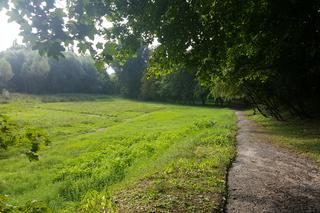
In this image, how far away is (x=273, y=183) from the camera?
37.9 feet

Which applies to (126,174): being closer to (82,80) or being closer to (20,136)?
(20,136)

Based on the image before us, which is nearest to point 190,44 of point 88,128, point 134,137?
point 134,137

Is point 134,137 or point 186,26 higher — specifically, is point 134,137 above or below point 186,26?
below

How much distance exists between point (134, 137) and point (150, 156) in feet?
30.8

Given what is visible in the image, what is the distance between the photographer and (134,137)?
29.8m

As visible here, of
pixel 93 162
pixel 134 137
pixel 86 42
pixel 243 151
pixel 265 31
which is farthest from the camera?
pixel 134 137

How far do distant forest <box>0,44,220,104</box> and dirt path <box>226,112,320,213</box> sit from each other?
249 ft

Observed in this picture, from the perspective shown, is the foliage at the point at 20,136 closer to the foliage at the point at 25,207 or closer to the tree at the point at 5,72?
→ the foliage at the point at 25,207

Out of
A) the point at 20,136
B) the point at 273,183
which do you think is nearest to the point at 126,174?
the point at 273,183

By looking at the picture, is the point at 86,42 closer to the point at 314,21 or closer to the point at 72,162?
the point at 314,21

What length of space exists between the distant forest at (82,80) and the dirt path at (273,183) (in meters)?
75.8

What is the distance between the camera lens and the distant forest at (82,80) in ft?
326

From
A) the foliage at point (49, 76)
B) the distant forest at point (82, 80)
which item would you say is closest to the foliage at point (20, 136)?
the distant forest at point (82, 80)

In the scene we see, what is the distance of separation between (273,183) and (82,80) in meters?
126
